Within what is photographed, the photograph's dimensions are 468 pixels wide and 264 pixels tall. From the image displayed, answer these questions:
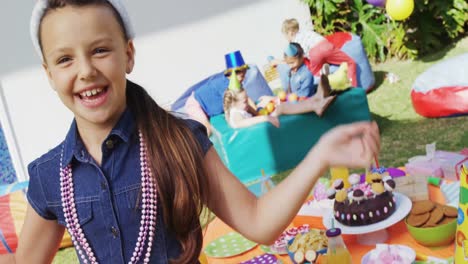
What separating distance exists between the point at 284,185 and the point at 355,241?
2.64ft

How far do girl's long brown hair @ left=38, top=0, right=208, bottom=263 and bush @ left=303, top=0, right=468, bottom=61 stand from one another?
595 centimetres

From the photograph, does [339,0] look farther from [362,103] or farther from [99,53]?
[99,53]

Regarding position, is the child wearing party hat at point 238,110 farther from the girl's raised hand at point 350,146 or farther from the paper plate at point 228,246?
the girl's raised hand at point 350,146

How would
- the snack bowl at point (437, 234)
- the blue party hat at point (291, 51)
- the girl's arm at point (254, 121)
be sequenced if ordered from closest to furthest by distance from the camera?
the snack bowl at point (437, 234), the girl's arm at point (254, 121), the blue party hat at point (291, 51)

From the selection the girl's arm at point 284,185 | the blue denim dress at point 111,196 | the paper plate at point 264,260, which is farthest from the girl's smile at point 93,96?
the paper plate at point 264,260

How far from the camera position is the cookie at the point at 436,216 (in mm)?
1741

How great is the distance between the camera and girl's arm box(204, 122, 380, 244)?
1.11 m

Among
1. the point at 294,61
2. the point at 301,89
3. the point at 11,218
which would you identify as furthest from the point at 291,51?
the point at 11,218

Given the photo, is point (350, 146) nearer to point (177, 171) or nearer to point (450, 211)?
point (177, 171)

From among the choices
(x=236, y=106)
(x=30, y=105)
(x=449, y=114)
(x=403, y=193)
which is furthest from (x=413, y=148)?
(x=30, y=105)

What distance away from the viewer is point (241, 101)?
4.70 meters

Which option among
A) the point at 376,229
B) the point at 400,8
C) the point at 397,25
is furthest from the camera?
the point at 397,25

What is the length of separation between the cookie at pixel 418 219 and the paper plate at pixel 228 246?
563mm

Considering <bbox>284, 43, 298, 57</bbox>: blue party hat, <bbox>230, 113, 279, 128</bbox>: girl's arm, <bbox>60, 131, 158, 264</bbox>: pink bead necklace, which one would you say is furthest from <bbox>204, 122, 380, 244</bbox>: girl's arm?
<bbox>284, 43, 298, 57</bbox>: blue party hat
